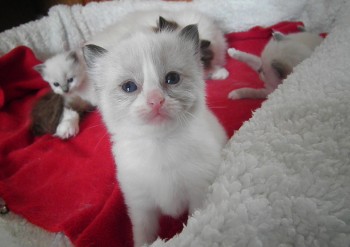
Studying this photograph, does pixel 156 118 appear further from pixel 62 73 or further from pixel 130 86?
pixel 62 73

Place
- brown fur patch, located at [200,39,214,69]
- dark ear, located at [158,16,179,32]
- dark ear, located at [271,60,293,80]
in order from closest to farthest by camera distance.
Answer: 1. dark ear, located at [158,16,179,32]
2. dark ear, located at [271,60,293,80]
3. brown fur patch, located at [200,39,214,69]

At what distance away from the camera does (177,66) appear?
2.77 feet

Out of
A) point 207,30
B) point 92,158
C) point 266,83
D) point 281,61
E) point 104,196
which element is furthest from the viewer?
point 207,30

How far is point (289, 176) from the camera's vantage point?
2.26 ft

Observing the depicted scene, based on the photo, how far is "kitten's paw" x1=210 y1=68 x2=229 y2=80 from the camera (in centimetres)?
203

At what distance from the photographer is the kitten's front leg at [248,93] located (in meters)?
1.66

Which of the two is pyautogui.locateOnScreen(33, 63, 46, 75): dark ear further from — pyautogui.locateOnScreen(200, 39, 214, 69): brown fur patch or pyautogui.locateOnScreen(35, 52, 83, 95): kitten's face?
pyautogui.locateOnScreen(200, 39, 214, 69): brown fur patch

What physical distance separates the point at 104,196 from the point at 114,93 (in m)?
0.55

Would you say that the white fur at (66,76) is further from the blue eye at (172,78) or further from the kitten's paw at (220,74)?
the blue eye at (172,78)

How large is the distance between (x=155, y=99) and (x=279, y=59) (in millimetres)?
1065

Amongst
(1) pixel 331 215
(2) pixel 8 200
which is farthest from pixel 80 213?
(1) pixel 331 215

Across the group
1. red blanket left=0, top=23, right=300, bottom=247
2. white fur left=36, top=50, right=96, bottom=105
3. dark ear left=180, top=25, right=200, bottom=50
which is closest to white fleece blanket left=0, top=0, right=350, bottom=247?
red blanket left=0, top=23, right=300, bottom=247

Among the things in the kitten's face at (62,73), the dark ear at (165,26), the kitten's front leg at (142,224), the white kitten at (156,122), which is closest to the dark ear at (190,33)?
the white kitten at (156,122)

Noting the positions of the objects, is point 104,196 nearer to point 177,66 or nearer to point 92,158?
point 92,158
